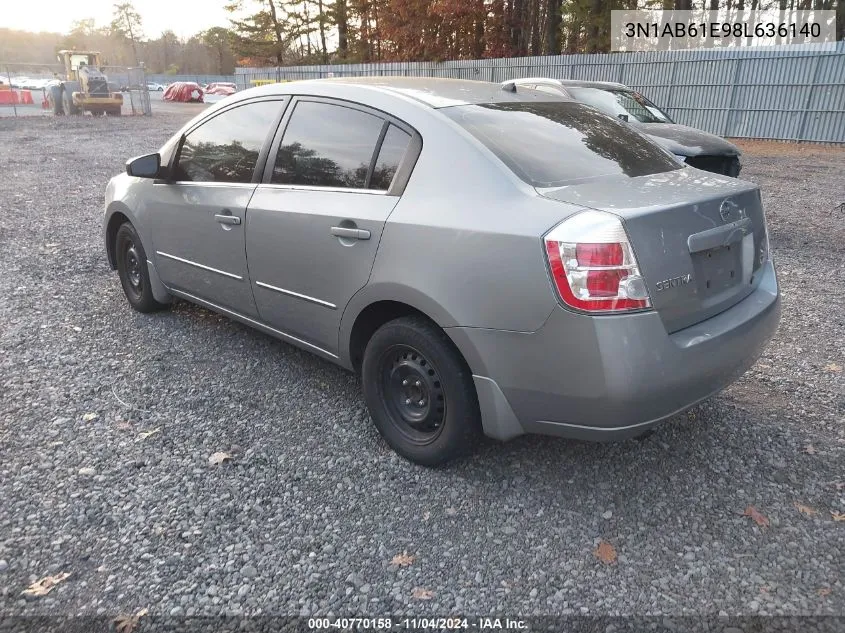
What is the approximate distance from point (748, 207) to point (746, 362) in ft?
2.31

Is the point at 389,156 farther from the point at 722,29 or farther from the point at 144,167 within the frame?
the point at 722,29

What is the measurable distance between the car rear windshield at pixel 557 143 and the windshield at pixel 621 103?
19.8ft

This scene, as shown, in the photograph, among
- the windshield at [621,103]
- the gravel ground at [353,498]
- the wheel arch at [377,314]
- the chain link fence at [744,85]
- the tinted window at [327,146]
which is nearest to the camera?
the gravel ground at [353,498]

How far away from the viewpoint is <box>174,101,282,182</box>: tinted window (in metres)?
3.78

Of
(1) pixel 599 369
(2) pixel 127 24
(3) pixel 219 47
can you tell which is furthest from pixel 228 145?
(2) pixel 127 24

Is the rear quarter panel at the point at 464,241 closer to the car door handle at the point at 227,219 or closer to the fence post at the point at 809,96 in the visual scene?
the car door handle at the point at 227,219

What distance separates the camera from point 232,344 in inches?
179

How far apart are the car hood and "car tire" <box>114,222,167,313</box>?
597 centimetres

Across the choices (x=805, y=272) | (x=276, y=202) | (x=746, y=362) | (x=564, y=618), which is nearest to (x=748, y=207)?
(x=746, y=362)

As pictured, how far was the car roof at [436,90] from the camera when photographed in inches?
128

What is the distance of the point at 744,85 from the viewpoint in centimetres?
1734

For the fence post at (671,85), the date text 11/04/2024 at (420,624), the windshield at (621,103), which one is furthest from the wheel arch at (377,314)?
the fence post at (671,85)

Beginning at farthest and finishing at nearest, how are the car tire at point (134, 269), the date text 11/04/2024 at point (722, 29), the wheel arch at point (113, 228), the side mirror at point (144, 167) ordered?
the date text 11/04/2024 at point (722, 29) → the wheel arch at point (113, 228) → the car tire at point (134, 269) → the side mirror at point (144, 167)

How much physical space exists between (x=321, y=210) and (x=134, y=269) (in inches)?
100
